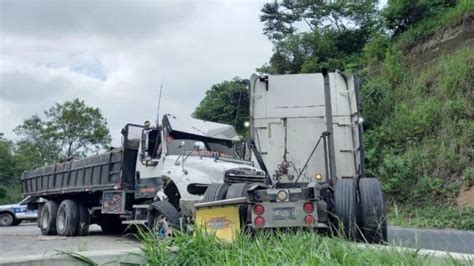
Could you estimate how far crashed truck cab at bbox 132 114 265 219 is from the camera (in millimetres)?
9695

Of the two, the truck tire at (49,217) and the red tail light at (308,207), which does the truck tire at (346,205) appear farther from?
the truck tire at (49,217)

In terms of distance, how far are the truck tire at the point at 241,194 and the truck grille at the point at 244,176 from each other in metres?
1.94

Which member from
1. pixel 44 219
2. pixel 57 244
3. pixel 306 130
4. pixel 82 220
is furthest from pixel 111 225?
pixel 306 130

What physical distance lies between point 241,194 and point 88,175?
7.77 metres

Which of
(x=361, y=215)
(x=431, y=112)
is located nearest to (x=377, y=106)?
(x=431, y=112)

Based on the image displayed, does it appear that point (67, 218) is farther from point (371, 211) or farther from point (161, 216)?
point (371, 211)

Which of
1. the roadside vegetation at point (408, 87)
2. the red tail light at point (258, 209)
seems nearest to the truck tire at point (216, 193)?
the red tail light at point (258, 209)

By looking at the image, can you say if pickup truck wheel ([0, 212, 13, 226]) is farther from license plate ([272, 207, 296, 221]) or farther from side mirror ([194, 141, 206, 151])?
license plate ([272, 207, 296, 221])

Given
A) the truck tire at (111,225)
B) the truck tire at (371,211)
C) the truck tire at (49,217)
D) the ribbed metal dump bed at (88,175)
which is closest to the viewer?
the truck tire at (371,211)

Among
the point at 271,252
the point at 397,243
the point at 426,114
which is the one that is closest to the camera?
the point at 271,252

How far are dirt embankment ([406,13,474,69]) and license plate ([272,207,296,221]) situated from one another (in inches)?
682

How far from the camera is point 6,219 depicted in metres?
25.2

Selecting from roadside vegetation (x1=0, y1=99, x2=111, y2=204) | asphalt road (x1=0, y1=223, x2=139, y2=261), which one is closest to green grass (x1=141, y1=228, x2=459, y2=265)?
asphalt road (x1=0, y1=223, x2=139, y2=261)

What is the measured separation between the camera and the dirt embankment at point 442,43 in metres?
22.2
